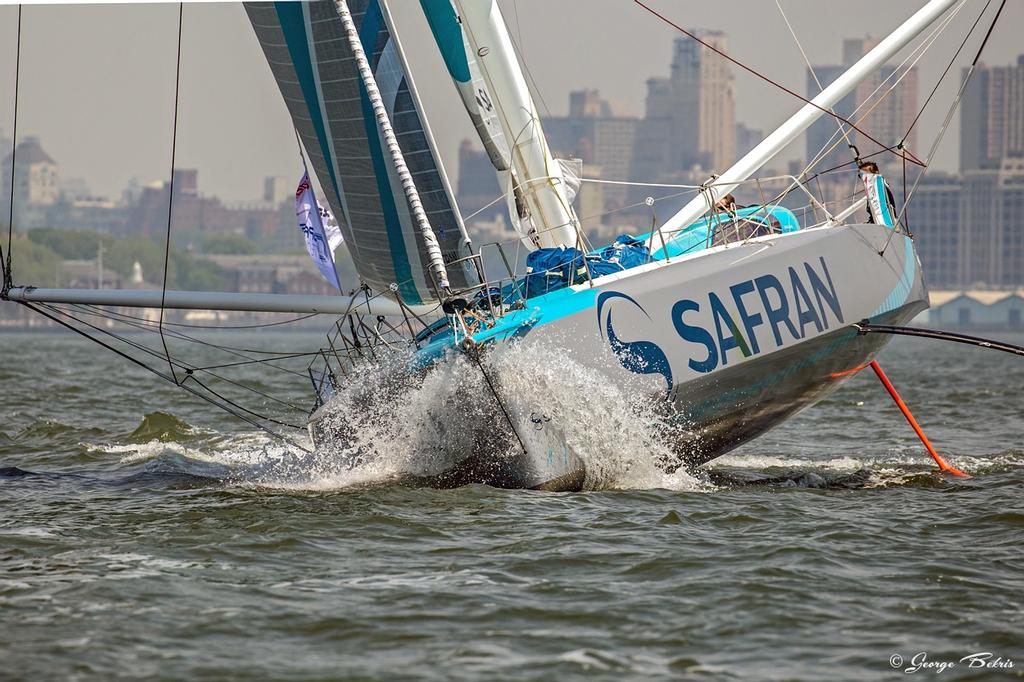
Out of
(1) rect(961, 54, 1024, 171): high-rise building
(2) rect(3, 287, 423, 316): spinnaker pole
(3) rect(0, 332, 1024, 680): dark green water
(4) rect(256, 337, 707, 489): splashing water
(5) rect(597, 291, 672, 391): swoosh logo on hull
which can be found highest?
(1) rect(961, 54, 1024, 171): high-rise building

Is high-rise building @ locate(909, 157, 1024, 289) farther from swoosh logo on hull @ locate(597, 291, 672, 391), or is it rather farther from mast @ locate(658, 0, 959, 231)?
swoosh logo on hull @ locate(597, 291, 672, 391)

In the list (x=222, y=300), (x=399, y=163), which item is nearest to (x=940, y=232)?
(x=222, y=300)

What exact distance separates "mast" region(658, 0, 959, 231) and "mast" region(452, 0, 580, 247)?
81 cm

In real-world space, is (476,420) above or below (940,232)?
below

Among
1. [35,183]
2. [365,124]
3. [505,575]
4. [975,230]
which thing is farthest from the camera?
[35,183]

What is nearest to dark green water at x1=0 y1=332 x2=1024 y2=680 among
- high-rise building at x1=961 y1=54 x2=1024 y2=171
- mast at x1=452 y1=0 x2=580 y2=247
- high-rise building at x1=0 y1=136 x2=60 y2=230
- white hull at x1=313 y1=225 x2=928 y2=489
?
white hull at x1=313 y1=225 x2=928 y2=489

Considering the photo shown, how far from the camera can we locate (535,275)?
772cm

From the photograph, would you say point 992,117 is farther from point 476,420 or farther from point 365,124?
point 476,420

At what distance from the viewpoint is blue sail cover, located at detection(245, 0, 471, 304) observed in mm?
8273

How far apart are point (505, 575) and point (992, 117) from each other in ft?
530

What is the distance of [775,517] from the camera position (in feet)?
21.8

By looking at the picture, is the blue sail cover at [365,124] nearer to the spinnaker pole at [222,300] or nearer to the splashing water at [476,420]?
the spinnaker pole at [222,300]

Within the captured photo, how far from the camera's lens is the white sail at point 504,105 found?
8.45 metres

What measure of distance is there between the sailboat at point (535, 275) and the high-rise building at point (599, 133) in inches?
5056
